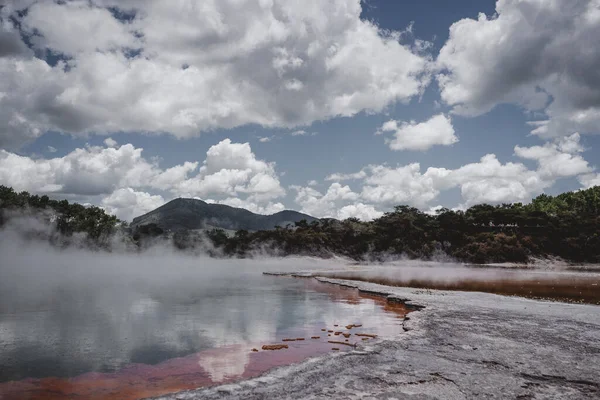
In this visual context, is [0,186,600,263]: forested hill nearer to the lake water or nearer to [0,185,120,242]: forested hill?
[0,185,120,242]: forested hill

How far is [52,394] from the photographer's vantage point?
25.7 ft

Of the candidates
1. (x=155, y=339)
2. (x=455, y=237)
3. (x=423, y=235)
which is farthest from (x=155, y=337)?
(x=455, y=237)

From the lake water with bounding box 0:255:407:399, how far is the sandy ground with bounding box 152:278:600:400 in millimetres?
1516

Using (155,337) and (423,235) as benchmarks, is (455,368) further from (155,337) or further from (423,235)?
(423,235)

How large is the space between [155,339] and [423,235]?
8222 centimetres

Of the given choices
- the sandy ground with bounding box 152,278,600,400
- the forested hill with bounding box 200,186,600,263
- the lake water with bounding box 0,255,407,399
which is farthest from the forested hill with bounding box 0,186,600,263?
the sandy ground with bounding box 152,278,600,400

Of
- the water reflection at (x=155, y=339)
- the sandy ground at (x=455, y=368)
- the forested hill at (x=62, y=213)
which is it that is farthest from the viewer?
the forested hill at (x=62, y=213)

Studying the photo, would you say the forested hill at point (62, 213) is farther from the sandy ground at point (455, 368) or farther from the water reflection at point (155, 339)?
the sandy ground at point (455, 368)

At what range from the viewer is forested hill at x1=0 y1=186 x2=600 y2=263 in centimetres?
7956

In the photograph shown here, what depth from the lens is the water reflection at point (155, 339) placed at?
867 centimetres

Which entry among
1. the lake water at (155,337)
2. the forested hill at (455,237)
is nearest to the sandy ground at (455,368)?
the lake water at (155,337)

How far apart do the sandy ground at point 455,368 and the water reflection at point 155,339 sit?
1537 millimetres

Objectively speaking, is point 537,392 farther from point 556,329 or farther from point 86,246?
point 86,246

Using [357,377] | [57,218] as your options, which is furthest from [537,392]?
[57,218]
